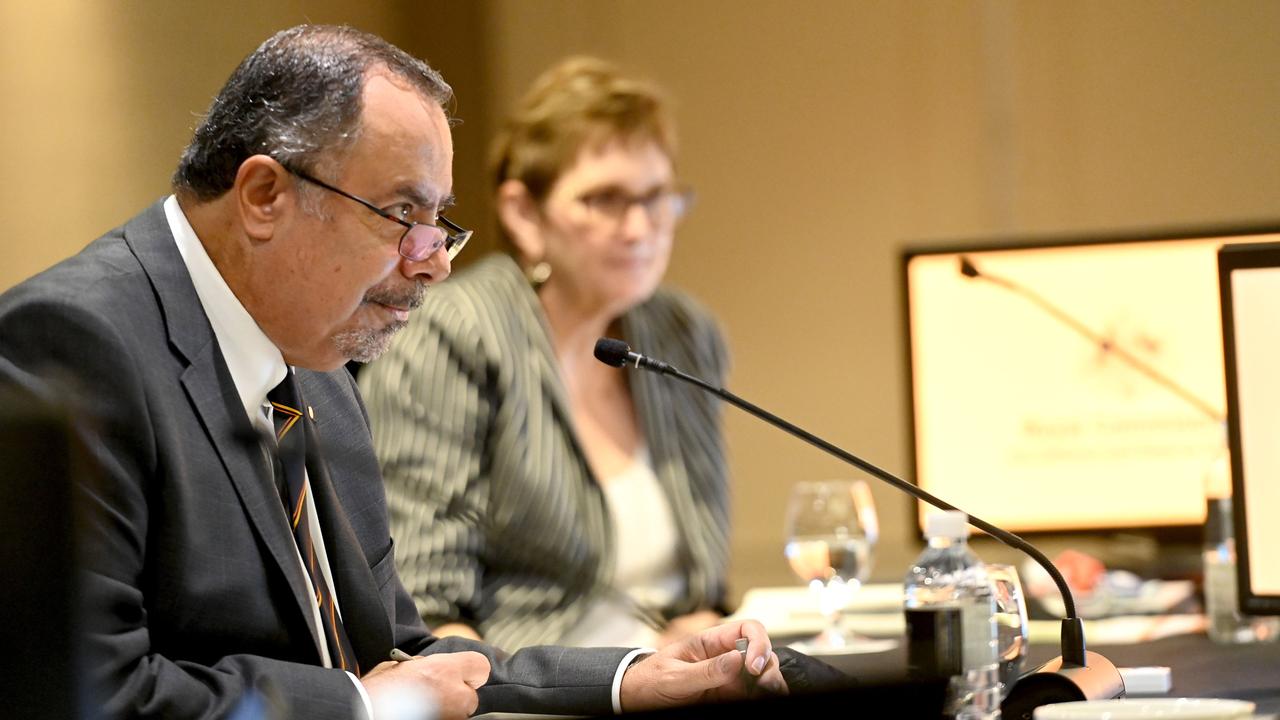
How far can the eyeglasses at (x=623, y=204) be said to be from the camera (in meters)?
2.51

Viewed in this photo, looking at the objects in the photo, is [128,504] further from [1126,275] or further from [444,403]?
[1126,275]

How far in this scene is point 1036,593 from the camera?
97.0 inches

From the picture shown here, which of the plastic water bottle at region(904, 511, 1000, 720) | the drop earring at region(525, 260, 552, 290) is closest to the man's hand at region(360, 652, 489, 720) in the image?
the plastic water bottle at region(904, 511, 1000, 720)

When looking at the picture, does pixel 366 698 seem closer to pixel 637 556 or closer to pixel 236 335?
pixel 236 335

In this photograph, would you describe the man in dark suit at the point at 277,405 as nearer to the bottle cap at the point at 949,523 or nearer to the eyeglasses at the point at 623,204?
the bottle cap at the point at 949,523

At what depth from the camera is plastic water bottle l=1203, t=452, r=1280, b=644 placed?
6.64ft

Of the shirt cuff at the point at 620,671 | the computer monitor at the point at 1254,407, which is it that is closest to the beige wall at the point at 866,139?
the computer monitor at the point at 1254,407

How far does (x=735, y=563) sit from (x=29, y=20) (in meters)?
2.67

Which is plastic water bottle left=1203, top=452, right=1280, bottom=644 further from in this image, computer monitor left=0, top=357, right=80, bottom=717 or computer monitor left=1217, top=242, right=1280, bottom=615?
computer monitor left=0, top=357, right=80, bottom=717

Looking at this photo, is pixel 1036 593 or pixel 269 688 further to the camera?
pixel 1036 593

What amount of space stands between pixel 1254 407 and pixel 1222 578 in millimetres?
476

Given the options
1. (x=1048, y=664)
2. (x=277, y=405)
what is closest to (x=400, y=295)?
(x=277, y=405)

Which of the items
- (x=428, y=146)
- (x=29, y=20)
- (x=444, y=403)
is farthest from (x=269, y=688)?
(x=29, y=20)

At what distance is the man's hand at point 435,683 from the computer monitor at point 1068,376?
1.51 metres
